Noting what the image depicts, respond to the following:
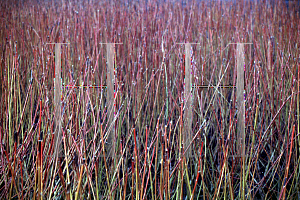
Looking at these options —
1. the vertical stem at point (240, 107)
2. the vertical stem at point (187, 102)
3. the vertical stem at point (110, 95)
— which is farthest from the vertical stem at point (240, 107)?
the vertical stem at point (110, 95)

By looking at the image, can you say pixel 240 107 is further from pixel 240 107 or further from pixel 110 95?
pixel 110 95

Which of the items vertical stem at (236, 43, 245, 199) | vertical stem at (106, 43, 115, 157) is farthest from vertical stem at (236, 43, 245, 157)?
vertical stem at (106, 43, 115, 157)

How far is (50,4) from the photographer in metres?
1.94

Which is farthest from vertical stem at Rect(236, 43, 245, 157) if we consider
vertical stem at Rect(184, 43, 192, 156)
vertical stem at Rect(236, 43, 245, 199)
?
vertical stem at Rect(184, 43, 192, 156)

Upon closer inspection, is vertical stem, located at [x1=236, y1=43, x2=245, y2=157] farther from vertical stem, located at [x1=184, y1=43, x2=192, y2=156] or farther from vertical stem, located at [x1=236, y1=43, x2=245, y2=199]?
vertical stem, located at [x1=184, y1=43, x2=192, y2=156]

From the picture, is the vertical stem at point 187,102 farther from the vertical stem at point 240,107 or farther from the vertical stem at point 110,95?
the vertical stem at point 110,95

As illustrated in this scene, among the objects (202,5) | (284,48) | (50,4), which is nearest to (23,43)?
(50,4)

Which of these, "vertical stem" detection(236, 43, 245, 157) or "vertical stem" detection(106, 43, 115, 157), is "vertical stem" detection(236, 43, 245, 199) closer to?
"vertical stem" detection(236, 43, 245, 157)

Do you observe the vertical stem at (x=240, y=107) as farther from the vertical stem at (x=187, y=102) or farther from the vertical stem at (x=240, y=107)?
the vertical stem at (x=187, y=102)

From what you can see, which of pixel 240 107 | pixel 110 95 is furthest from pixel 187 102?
pixel 110 95

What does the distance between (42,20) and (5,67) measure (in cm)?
57

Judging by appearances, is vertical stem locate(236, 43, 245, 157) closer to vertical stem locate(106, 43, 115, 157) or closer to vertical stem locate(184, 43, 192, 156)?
vertical stem locate(184, 43, 192, 156)

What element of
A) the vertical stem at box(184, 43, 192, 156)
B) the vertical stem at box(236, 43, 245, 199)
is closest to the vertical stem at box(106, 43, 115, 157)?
the vertical stem at box(184, 43, 192, 156)

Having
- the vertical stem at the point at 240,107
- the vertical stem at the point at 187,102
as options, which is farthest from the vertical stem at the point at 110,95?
the vertical stem at the point at 240,107
